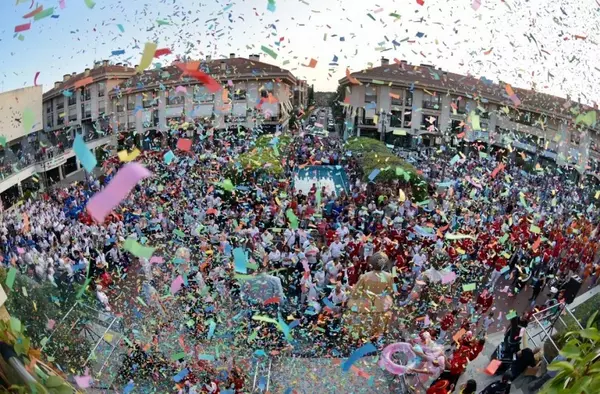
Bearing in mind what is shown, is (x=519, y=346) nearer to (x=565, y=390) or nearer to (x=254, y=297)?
(x=254, y=297)

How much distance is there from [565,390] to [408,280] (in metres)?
7.70

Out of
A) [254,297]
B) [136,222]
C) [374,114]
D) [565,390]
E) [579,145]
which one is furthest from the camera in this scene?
[579,145]

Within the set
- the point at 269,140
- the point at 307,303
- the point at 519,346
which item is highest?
the point at 269,140

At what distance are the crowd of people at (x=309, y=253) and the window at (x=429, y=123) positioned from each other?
6.01 feet

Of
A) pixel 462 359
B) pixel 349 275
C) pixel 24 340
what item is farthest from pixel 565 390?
pixel 349 275

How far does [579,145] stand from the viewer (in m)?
14.0

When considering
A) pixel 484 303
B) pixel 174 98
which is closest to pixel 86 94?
pixel 174 98

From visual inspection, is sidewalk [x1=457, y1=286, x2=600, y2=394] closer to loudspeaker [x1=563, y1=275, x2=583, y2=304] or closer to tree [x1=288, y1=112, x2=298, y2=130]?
loudspeaker [x1=563, y1=275, x2=583, y2=304]

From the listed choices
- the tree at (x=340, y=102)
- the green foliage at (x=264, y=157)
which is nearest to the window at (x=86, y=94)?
the green foliage at (x=264, y=157)

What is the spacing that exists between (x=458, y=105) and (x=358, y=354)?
357 inches

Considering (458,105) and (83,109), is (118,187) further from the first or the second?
(458,105)

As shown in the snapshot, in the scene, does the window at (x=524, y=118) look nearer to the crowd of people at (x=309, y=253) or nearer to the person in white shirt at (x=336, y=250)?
the crowd of people at (x=309, y=253)

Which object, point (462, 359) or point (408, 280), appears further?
point (408, 280)

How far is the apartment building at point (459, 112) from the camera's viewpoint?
12516 mm
